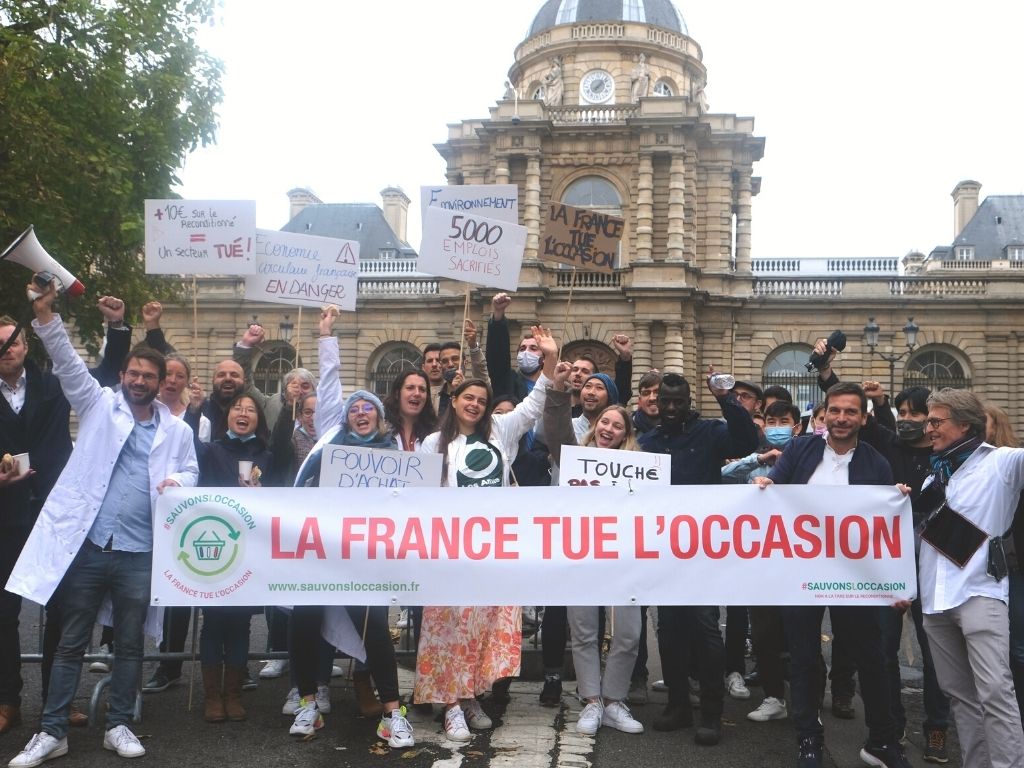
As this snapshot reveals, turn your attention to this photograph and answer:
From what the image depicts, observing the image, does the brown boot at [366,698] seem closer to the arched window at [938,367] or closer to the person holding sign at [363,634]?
the person holding sign at [363,634]

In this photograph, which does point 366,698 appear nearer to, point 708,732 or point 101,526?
point 101,526

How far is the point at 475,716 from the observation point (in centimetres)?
575

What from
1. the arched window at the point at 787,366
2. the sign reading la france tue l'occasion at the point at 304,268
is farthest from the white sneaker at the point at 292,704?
the arched window at the point at 787,366

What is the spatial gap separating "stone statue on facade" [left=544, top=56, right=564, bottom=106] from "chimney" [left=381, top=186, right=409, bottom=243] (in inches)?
380

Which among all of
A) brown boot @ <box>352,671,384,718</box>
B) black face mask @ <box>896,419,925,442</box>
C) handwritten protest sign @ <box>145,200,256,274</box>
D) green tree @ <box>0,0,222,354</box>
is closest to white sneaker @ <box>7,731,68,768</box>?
brown boot @ <box>352,671,384,718</box>

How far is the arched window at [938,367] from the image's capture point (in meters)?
33.5

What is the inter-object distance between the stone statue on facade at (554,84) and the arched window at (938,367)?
16.9 metres

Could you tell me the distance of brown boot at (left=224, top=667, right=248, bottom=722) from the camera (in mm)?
5883

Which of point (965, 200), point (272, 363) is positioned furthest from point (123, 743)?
point (965, 200)

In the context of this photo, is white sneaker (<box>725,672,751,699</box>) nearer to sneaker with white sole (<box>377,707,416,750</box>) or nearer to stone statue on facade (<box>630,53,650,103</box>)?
sneaker with white sole (<box>377,707,416,750</box>)

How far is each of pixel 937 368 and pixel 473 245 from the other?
2909 centimetres

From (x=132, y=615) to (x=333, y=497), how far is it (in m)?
1.22

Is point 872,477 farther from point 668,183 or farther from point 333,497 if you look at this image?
point 668,183

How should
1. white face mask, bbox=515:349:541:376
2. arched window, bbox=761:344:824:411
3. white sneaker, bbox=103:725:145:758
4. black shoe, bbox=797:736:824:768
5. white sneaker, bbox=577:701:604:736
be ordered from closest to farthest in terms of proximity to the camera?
black shoe, bbox=797:736:824:768 < white sneaker, bbox=103:725:145:758 < white sneaker, bbox=577:701:604:736 < white face mask, bbox=515:349:541:376 < arched window, bbox=761:344:824:411
